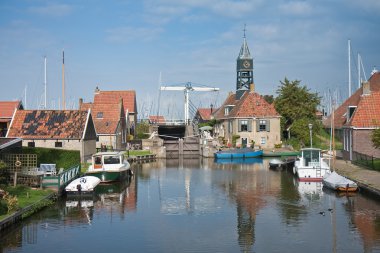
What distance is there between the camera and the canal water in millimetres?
24266

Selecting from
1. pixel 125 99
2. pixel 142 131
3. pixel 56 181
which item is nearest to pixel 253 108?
pixel 142 131

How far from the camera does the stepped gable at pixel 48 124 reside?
177 ft

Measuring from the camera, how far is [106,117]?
72625 millimetres

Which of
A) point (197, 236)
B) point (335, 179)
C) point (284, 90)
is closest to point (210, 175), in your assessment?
point (335, 179)

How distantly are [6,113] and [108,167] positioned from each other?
19.6 meters

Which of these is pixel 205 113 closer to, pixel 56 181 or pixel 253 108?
pixel 253 108

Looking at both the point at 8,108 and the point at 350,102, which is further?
the point at 350,102

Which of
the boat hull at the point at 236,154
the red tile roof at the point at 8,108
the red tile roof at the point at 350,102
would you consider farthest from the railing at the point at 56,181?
the boat hull at the point at 236,154

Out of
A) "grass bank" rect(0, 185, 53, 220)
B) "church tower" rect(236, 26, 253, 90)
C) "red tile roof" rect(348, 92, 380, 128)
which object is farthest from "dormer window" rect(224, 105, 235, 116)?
"grass bank" rect(0, 185, 53, 220)

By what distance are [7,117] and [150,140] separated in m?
24.7

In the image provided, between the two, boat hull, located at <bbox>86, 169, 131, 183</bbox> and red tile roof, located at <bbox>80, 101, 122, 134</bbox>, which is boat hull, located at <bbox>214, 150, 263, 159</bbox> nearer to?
red tile roof, located at <bbox>80, 101, 122, 134</bbox>

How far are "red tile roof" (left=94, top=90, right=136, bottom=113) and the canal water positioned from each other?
4363cm

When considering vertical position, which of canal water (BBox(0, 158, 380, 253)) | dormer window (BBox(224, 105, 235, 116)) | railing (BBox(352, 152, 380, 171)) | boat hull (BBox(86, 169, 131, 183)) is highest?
dormer window (BBox(224, 105, 235, 116))

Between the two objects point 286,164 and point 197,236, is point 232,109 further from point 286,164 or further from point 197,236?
point 197,236
